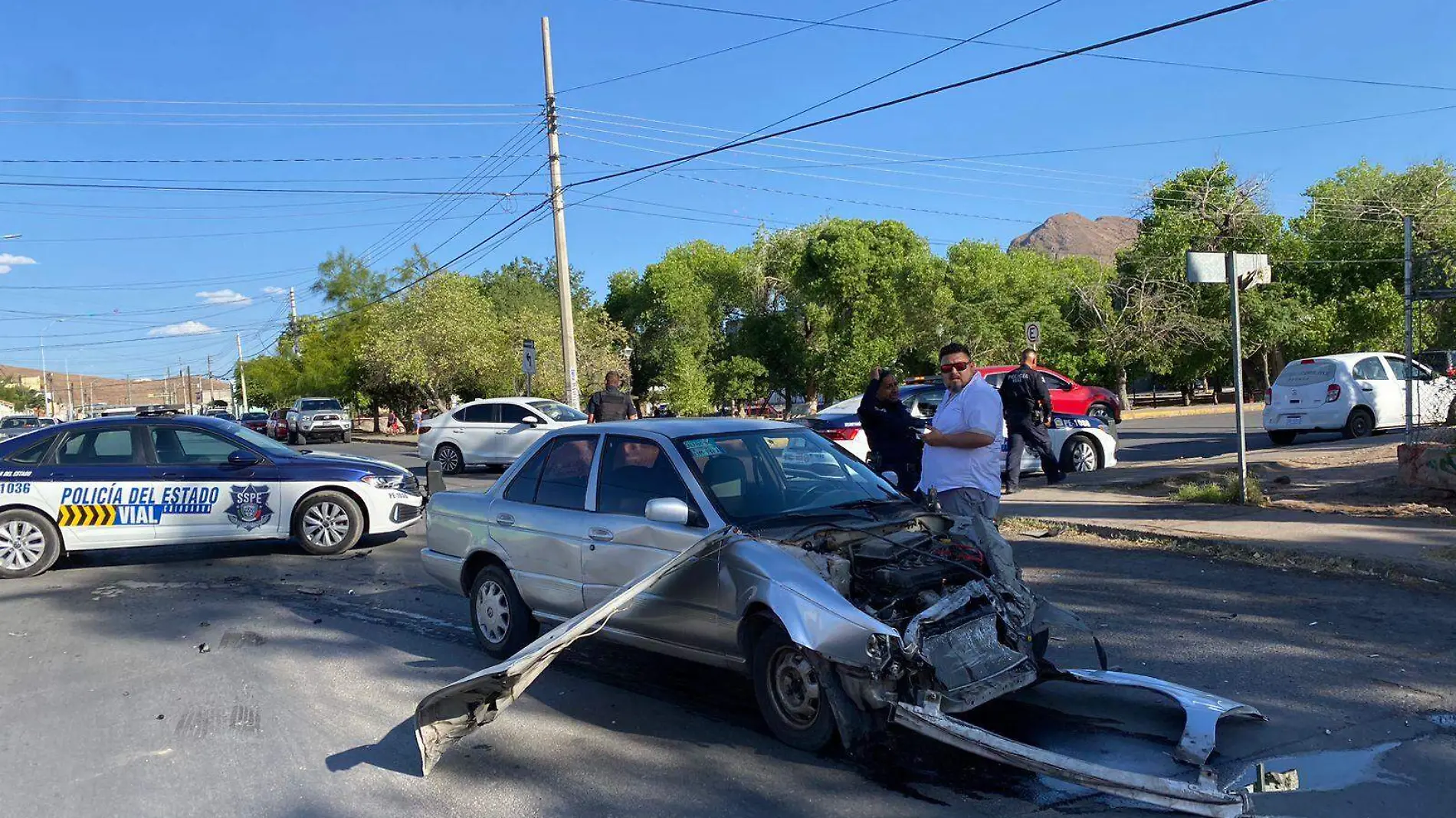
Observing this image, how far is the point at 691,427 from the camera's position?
6117 mm

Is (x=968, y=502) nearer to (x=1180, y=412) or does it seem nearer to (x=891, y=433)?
(x=891, y=433)

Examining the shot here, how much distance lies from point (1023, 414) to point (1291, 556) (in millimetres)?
4337

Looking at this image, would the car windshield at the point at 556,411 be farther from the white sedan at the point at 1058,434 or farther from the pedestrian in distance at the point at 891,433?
the pedestrian in distance at the point at 891,433

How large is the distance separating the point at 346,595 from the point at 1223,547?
7.56 metres

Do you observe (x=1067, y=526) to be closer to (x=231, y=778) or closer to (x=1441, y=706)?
(x=1441, y=706)

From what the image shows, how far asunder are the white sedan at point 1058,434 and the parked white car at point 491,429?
653 centimetres

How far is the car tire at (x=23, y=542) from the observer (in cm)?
1029

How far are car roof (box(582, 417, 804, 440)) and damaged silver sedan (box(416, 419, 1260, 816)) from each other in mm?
21

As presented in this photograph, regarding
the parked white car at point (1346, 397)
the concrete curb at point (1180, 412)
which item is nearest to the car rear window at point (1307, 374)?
the parked white car at point (1346, 397)

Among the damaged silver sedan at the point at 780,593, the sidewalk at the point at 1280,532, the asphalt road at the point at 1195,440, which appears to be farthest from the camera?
the asphalt road at the point at 1195,440

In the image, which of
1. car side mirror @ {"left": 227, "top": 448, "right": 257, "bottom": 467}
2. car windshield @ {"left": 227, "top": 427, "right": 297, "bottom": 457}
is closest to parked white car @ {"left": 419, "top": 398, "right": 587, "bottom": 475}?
car windshield @ {"left": 227, "top": 427, "right": 297, "bottom": 457}

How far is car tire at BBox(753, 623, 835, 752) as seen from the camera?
4.64 meters

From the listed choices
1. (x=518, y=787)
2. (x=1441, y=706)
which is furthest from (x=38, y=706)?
(x=1441, y=706)

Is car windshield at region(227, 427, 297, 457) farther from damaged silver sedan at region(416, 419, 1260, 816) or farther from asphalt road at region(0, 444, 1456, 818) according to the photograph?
damaged silver sedan at region(416, 419, 1260, 816)
